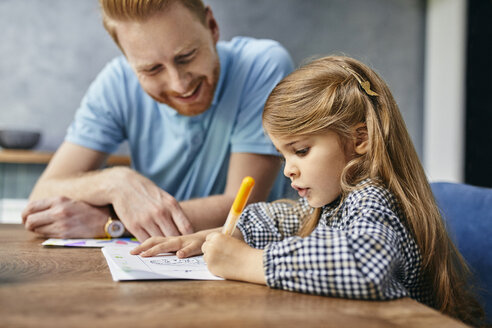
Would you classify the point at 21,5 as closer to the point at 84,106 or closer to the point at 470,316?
the point at 84,106

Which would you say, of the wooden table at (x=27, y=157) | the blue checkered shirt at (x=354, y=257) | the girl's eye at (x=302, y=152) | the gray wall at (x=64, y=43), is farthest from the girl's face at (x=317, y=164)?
the gray wall at (x=64, y=43)

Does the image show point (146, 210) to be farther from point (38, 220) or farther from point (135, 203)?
point (38, 220)

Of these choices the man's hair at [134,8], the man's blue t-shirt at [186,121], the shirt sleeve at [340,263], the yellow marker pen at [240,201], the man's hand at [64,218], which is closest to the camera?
the shirt sleeve at [340,263]

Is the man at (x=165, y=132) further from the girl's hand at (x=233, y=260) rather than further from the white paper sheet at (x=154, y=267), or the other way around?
the girl's hand at (x=233, y=260)

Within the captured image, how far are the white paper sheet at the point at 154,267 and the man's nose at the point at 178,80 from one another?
54 cm

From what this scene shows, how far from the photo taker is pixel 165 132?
5.28ft

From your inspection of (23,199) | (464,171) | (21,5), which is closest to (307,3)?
(464,171)

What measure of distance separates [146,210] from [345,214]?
1.63 feet

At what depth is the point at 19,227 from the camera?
1343 mm

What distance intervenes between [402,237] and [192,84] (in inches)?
31.9

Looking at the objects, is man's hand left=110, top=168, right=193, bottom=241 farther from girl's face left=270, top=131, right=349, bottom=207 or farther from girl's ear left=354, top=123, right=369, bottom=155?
girl's ear left=354, top=123, right=369, bottom=155

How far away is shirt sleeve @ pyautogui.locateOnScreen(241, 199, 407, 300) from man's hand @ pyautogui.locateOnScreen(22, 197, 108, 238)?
0.64 metres

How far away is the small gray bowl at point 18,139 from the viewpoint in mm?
2844

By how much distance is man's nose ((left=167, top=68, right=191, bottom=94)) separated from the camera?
1.29m
